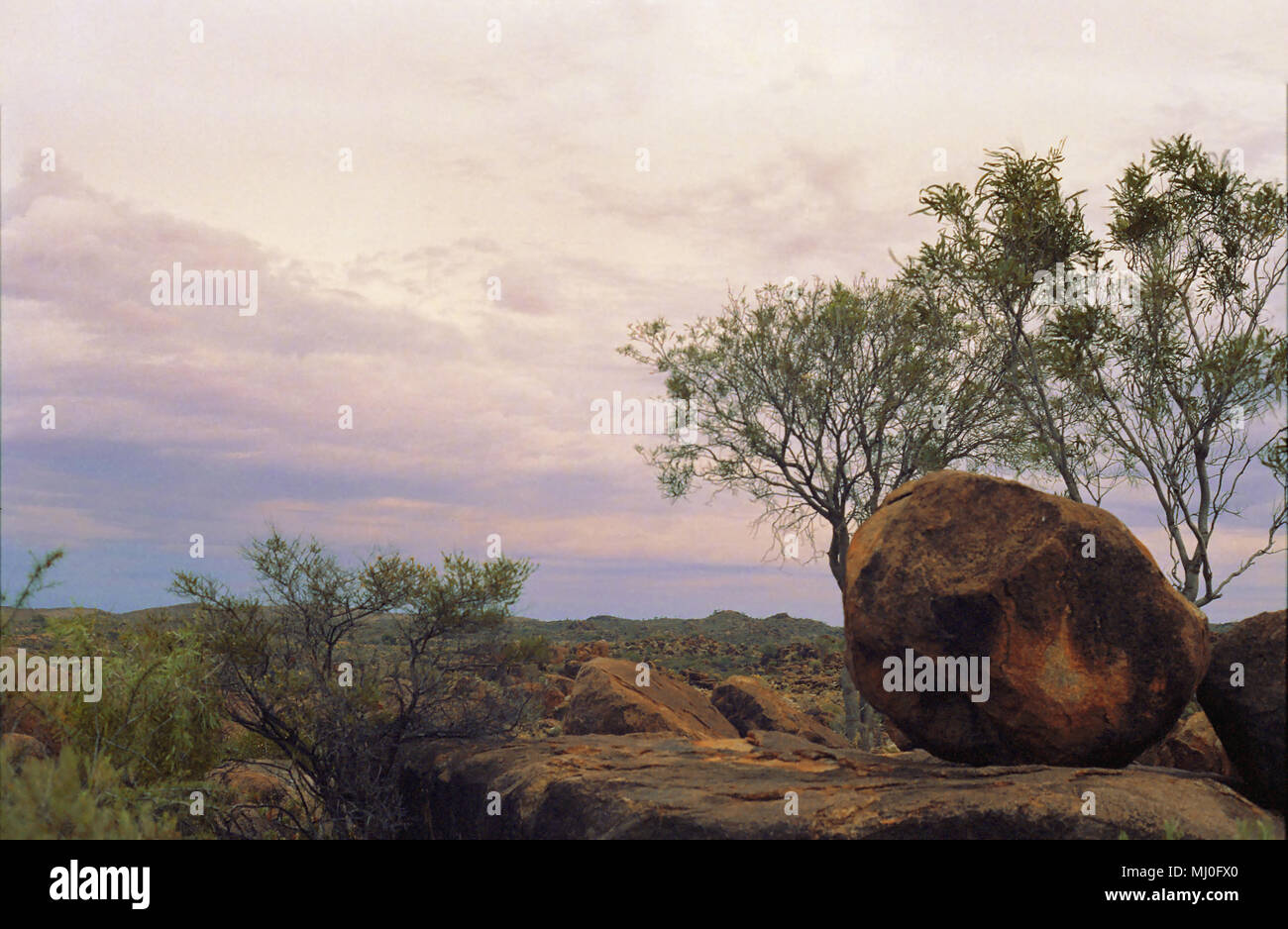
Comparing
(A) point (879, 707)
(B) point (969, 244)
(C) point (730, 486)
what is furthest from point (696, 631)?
(A) point (879, 707)

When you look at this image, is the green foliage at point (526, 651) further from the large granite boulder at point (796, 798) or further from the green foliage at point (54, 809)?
the green foliage at point (54, 809)

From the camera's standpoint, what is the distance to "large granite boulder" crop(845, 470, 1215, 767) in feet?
33.4

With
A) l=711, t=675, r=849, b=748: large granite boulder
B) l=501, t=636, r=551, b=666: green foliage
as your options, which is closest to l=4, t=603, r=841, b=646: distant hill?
l=711, t=675, r=849, b=748: large granite boulder

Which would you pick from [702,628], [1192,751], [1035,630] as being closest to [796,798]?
[1035,630]

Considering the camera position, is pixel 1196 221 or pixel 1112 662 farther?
pixel 1196 221

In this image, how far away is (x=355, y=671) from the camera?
13.3 metres

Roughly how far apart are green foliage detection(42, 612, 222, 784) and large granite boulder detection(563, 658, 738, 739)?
6439mm

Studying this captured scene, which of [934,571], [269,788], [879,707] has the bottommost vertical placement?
[269,788]

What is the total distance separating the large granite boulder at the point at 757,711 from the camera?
67.8 ft

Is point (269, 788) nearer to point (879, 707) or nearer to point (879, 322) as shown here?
point (879, 707)

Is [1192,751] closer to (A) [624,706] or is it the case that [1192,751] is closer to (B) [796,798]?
(B) [796,798]

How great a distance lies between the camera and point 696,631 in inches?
2071

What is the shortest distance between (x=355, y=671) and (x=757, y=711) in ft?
34.2

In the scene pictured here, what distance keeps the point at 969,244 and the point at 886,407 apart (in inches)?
252
